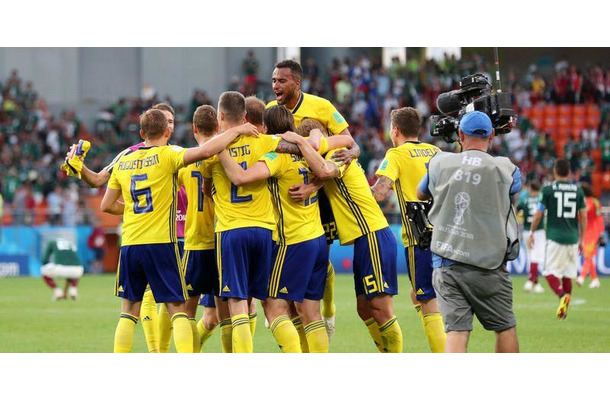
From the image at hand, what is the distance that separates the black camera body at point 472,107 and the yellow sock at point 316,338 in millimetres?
1744

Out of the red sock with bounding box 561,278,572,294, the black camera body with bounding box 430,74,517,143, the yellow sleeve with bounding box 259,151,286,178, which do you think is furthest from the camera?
the red sock with bounding box 561,278,572,294

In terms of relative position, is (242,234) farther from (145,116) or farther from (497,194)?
(497,194)

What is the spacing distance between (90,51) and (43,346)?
22565 millimetres

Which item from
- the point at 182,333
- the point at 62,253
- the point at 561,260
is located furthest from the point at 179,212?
the point at 62,253

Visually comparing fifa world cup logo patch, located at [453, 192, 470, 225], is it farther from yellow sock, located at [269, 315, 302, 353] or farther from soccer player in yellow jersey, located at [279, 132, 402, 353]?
yellow sock, located at [269, 315, 302, 353]

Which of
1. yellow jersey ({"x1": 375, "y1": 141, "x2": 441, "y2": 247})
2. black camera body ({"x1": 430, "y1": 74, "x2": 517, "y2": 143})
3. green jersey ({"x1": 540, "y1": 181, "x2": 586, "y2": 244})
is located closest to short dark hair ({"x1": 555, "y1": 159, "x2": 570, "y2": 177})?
green jersey ({"x1": 540, "y1": 181, "x2": 586, "y2": 244})

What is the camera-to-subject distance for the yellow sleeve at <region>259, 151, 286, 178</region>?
288 inches

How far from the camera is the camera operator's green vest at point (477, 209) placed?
6355mm

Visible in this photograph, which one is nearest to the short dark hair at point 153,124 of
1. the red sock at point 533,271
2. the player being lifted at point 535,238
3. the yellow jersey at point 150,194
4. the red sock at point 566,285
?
the yellow jersey at point 150,194

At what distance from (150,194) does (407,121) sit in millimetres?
2300

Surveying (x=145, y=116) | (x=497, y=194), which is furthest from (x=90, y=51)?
(x=497, y=194)

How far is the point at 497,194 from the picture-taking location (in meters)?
6.36

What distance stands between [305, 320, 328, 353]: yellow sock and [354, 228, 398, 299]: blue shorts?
475mm

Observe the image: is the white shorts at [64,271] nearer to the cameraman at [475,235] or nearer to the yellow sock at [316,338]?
the yellow sock at [316,338]
